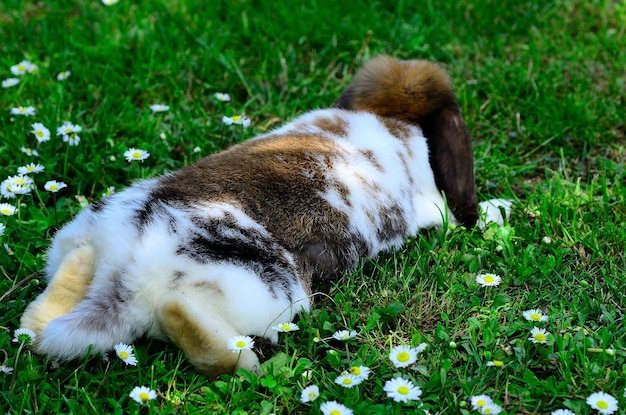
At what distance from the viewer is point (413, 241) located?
3.33 m

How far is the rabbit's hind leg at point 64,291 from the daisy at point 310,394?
2.84 ft

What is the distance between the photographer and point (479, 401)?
2.45m

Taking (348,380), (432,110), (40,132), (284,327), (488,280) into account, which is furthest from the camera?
(40,132)

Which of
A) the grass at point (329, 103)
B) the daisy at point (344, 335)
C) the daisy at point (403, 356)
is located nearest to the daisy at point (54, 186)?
the grass at point (329, 103)

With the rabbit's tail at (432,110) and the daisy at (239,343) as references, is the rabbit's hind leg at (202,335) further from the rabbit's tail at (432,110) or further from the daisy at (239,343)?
the rabbit's tail at (432,110)

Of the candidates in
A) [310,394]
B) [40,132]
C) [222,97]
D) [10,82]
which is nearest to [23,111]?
[40,132]

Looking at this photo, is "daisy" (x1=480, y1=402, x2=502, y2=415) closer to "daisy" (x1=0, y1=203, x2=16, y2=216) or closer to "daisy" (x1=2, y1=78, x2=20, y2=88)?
"daisy" (x1=0, y1=203, x2=16, y2=216)

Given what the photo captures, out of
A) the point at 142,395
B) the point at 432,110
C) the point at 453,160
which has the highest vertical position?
the point at 432,110

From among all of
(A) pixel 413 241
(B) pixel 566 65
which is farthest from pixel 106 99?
(B) pixel 566 65

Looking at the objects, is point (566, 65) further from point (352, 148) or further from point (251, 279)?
point (251, 279)

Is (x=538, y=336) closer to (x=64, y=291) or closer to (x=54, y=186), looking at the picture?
(x=64, y=291)

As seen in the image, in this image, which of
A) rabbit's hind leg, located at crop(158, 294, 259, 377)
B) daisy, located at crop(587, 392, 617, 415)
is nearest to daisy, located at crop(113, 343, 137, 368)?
rabbit's hind leg, located at crop(158, 294, 259, 377)

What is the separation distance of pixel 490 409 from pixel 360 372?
0.43 meters

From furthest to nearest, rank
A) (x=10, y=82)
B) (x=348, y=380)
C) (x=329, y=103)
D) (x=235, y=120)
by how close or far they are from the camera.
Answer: (x=329, y=103) → (x=10, y=82) → (x=235, y=120) → (x=348, y=380)
